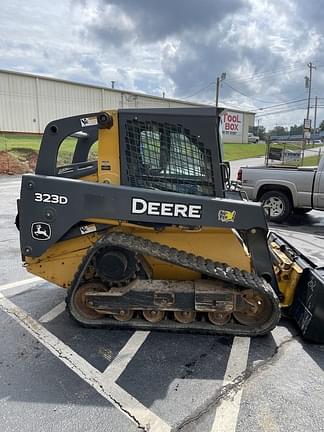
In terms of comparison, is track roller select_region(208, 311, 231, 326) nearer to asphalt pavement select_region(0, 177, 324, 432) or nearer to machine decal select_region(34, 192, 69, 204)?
asphalt pavement select_region(0, 177, 324, 432)

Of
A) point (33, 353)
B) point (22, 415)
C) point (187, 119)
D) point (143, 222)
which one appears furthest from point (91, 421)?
point (187, 119)

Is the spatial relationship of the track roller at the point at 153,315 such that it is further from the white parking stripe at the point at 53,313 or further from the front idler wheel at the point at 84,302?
the white parking stripe at the point at 53,313

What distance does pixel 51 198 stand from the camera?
3.58 meters

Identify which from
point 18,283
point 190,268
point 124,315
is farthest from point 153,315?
point 18,283

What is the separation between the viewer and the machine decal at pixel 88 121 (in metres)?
3.59

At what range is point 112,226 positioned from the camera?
3750mm

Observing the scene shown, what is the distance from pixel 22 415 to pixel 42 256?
160 cm

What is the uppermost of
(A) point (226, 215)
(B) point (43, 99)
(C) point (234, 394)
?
(B) point (43, 99)

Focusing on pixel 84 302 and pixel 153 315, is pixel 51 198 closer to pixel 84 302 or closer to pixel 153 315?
pixel 84 302

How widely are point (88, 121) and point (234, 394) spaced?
9.01 feet

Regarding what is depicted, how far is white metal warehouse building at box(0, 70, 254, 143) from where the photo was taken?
32156mm

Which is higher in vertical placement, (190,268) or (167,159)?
(167,159)

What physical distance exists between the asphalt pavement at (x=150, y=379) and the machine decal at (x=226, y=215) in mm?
1200

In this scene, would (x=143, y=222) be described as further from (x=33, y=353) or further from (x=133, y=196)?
(x=33, y=353)
